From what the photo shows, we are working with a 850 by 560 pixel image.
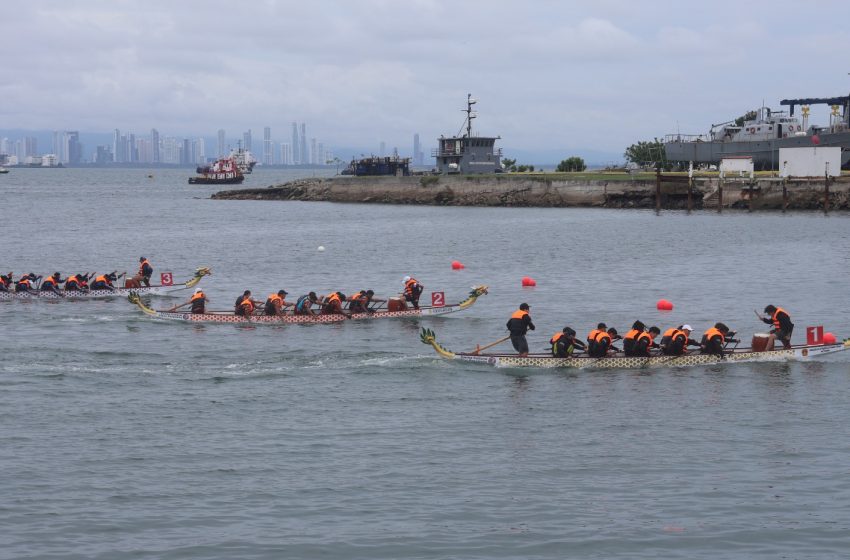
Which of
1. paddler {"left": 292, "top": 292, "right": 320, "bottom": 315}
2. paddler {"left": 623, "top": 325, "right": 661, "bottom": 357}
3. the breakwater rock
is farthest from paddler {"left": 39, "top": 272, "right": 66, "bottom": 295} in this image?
the breakwater rock

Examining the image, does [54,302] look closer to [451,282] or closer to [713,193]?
[451,282]

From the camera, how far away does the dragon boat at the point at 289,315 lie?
39.9 metres

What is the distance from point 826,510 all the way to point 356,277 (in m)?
39.2

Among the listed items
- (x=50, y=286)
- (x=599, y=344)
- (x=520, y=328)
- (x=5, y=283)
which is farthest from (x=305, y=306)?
(x=5, y=283)

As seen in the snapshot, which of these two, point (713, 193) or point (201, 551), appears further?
point (713, 193)

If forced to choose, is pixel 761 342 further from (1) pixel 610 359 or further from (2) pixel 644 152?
(2) pixel 644 152

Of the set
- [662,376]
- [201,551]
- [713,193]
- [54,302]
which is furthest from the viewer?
[713,193]

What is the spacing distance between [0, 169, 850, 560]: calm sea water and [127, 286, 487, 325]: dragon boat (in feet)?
1.67

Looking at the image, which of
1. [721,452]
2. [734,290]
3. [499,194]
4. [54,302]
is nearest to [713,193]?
[499,194]

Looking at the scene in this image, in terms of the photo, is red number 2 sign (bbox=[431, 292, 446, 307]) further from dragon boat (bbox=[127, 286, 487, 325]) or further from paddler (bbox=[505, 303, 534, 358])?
paddler (bbox=[505, 303, 534, 358])

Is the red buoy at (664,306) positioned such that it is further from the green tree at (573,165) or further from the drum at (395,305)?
the green tree at (573,165)

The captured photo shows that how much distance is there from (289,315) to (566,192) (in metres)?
76.9

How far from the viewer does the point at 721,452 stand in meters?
23.6

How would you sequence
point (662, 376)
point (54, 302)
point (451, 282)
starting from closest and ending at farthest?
point (662, 376)
point (54, 302)
point (451, 282)
